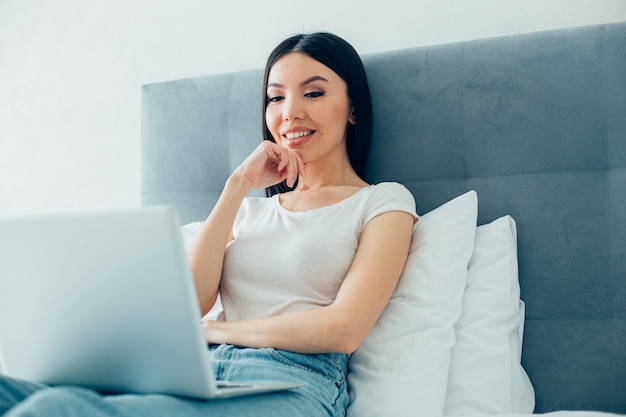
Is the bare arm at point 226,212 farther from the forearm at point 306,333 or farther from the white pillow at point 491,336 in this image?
the white pillow at point 491,336

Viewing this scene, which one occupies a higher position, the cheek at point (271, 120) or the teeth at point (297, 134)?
the cheek at point (271, 120)

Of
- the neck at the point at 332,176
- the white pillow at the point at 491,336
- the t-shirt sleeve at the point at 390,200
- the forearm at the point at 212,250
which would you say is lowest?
the white pillow at the point at 491,336

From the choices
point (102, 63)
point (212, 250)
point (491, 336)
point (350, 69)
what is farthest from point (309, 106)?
point (102, 63)

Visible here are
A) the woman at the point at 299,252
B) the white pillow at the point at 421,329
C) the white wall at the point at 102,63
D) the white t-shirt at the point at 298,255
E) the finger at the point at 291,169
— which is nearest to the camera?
the woman at the point at 299,252

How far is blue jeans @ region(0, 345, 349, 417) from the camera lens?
800 millimetres

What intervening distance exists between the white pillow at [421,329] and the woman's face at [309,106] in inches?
13.8

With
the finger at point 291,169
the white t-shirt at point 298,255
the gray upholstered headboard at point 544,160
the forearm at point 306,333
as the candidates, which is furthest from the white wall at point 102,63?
the forearm at point 306,333

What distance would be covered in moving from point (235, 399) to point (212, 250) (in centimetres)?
55

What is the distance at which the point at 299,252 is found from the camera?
142 cm

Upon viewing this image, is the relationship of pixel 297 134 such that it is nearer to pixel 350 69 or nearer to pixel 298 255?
pixel 350 69

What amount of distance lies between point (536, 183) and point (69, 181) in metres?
1.83

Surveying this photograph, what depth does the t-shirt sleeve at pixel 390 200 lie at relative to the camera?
4.70 ft

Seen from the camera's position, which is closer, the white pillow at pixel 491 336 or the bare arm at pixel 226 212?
the white pillow at pixel 491 336

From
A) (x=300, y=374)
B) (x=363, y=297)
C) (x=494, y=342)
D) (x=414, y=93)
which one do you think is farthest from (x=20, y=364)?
(x=414, y=93)
